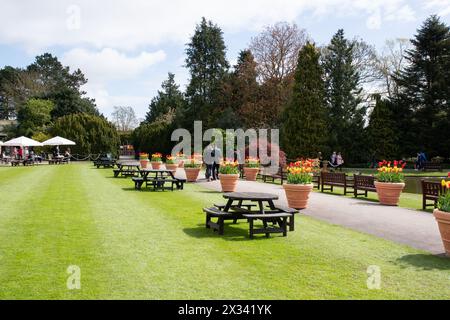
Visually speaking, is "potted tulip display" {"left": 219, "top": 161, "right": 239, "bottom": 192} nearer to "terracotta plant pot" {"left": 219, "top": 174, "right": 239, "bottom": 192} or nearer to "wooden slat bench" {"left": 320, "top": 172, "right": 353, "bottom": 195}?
"terracotta plant pot" {"left": 219, "top": 174, "right": 239, "bottom": 192}

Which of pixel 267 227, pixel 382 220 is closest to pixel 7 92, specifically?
pixel 382 220

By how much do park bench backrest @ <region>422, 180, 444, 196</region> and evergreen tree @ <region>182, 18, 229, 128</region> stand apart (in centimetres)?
4190

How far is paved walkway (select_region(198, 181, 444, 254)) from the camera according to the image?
7859 millimetres

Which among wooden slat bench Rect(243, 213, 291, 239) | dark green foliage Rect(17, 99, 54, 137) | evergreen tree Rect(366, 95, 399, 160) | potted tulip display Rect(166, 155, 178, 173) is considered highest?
dark green foliage Rect(17, 99, 54, 137)

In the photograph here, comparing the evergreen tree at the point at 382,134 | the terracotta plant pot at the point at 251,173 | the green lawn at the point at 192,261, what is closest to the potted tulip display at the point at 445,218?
the green lawn at the point at 192,261

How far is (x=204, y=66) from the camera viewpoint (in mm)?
54156

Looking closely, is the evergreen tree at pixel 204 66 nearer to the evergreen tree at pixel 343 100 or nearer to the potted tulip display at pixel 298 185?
the evergreen tree at pixel 343 100

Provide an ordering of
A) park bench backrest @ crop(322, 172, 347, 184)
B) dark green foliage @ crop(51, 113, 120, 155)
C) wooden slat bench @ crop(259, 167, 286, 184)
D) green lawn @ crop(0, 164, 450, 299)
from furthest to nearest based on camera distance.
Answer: dark green foliage @ crop(51, 113, 120, 155), wooden slat bench @ crop(259, 167, 286, 184), park bench backrest @ crop(322, 172, 347, 184), green lawn @ crop(0, 164, 450, 299)

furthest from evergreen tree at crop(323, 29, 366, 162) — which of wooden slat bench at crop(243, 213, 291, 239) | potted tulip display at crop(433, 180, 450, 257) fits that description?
potted tulip display at crop(433, 180, 450, 257)

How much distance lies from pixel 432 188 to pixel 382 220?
2.84 meters

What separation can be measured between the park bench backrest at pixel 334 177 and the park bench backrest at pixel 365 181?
650mm

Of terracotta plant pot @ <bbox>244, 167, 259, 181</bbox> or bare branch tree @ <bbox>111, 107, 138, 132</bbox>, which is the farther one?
bare branch tree @ <bbox>111, 107, 138, 132</bbox>

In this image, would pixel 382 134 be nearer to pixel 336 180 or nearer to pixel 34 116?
pixel 336 180
